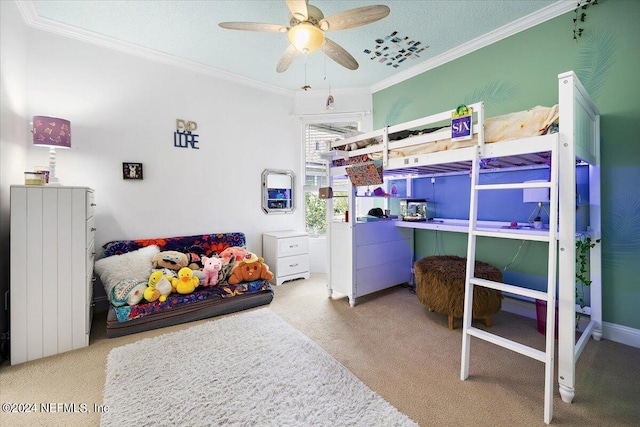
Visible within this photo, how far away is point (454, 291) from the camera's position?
2.52m

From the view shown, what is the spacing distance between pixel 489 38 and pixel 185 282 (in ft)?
13.9

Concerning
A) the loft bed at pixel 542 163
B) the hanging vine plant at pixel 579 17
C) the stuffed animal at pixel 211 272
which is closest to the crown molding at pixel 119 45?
the loft bed at pixel 542 163

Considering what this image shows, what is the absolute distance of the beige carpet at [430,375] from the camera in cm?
155

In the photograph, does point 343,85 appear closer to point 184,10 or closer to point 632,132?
point 184,10

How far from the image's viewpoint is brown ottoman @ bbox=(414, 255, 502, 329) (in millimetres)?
2490

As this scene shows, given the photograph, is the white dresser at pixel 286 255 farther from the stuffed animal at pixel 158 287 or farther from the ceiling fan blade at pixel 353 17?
the ceiling fan blade at pixel 353 17

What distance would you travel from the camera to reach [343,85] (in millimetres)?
4414

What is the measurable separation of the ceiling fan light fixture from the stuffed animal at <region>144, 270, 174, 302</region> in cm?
244

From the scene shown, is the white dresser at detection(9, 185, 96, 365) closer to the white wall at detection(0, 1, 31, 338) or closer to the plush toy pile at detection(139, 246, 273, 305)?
the white wall at detection(0, 1, 31, 338)

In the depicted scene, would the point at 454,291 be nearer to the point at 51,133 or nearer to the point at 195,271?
the point at 195,271

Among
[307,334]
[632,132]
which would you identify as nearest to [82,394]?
[307,334]

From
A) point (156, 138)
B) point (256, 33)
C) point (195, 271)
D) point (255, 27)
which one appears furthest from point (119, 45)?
point (195, 271)

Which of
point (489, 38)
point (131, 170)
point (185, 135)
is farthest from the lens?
point (185, 135)

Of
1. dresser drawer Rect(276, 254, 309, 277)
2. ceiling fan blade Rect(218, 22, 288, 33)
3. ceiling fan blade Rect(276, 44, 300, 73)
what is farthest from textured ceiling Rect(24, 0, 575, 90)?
dresser drawer Rect(276, 254, 309, 277)
